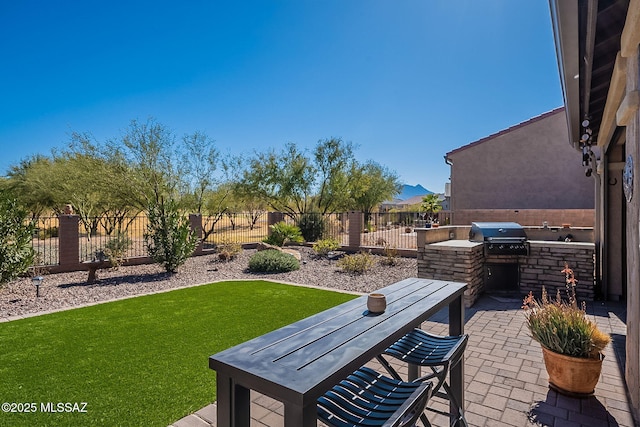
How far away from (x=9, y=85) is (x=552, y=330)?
21305mm

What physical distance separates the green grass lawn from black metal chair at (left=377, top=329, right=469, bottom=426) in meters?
1.81

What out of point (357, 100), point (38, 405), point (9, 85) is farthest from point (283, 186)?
point (38, 405)

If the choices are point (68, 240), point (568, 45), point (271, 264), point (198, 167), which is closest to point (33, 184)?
point (198, 167)

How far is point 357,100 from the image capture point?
51.5 ft

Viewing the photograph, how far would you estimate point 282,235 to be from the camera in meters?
13.6

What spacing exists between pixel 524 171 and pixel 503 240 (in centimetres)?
1054

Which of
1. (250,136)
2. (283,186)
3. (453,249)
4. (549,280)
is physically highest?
(250,136)

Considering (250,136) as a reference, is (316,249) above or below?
below

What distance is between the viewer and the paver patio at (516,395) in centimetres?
256

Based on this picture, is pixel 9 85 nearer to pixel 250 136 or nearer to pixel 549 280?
pixel 250 136

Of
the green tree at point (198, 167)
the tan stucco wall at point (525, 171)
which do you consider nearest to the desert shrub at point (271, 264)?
the green tree at point (198, 167)

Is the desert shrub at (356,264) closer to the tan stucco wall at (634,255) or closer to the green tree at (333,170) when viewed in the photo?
the tan stucco wall at (634,255)

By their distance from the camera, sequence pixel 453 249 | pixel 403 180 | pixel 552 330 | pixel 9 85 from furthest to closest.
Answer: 1. pixel 403 180
2. pixel 9 85
3. pixel 453 249
4. pixel 552 330

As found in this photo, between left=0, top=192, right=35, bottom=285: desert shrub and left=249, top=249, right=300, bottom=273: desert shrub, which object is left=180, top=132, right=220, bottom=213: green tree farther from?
left=0, top=192, right=35, bottom=285: desert shrub
